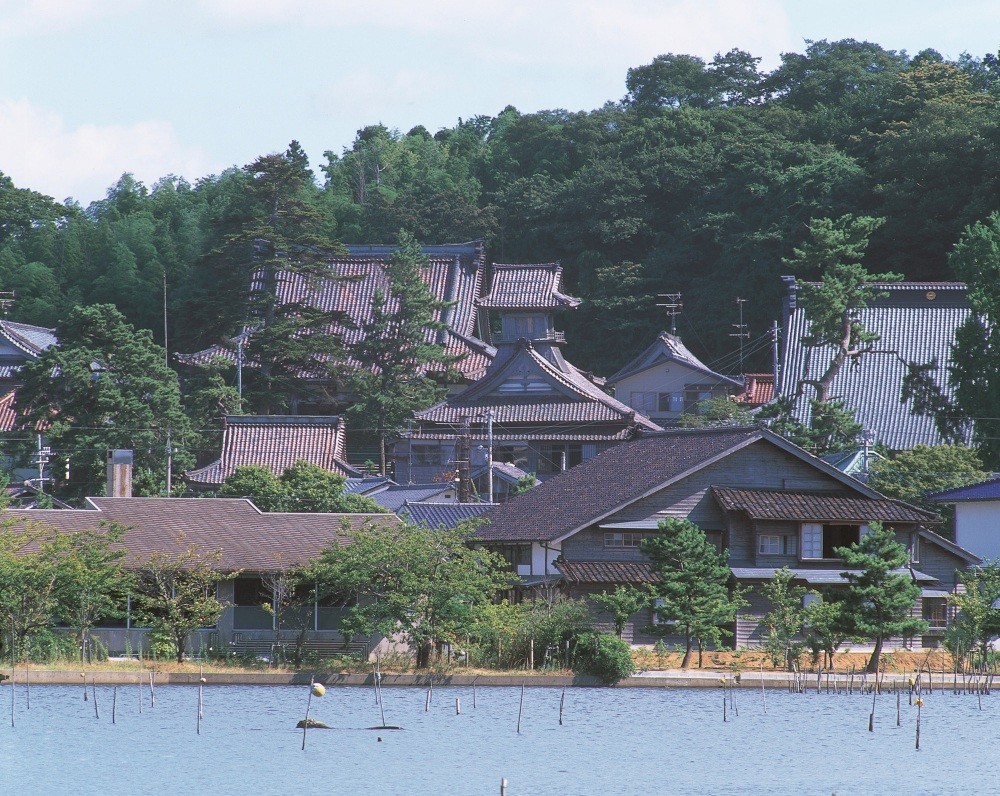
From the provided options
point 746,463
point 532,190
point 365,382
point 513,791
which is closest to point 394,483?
point 365,382

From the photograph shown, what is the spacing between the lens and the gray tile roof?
40.8 m

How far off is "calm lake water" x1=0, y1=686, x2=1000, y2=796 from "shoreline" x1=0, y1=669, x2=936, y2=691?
20cm

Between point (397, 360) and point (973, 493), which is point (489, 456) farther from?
point (973, 493)

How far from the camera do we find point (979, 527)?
44.3 metres

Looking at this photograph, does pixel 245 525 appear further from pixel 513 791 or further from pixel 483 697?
pixel 513 791

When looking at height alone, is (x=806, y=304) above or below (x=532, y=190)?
below

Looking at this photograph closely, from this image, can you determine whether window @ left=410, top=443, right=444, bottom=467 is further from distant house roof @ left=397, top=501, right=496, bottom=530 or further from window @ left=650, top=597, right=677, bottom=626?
window @ left=650, top=597, right=677, bottom=626

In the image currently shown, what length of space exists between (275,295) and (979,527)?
32.8m

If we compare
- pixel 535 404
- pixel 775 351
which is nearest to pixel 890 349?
pixel 775 351

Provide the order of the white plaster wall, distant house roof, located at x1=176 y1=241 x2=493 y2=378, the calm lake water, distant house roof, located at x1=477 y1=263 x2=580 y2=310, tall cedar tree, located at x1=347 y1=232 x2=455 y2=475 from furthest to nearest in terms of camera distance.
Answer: distant house roof, located at x1=176 y1=241 x2=493 y2=378 → distant house roof, located at x1=477 y1=263 x2=580 y2=310 → tall cedar tree, located at x1=347 y1=232 x2=455 y2=475 → the white plaster wall → the calm lake water

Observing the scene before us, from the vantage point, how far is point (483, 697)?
32.7 metres

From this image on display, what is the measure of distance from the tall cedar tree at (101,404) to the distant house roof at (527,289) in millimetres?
16326

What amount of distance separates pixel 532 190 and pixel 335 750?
189 feet

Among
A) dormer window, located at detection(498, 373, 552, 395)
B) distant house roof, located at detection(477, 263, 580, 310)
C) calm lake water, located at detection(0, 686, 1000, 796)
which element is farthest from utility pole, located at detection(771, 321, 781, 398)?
calm lake water, located at detection(0, 686, 1000, 796)
